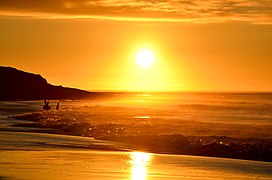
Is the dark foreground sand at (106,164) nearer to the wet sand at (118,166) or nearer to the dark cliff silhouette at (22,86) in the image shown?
the wet sand at (118,166)

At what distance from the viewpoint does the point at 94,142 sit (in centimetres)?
3588

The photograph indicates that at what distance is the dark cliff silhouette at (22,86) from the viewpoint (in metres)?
153

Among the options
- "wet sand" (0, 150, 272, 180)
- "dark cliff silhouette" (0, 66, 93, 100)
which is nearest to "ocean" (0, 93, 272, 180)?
"wet sand" (0, 150, 272, 180)

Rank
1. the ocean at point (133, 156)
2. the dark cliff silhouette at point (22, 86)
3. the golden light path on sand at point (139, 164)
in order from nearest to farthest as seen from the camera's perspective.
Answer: the golden light path on sand at point (139, 164) → the ocean at point (133, 156) → the dark cliff silhouette at point (22, 86)

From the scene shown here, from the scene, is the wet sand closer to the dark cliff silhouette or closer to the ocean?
the ocean

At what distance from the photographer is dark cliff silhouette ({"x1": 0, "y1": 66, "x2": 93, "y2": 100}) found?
6009 inches

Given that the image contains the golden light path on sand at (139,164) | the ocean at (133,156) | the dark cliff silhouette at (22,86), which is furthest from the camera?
the dark cliff silhouette at (22,86)

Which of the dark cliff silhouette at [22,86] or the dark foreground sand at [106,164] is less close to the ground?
the dark cliff silhouette at [22,86]

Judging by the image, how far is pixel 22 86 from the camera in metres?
160

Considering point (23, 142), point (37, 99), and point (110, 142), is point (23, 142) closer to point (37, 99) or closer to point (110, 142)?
point (110, 142)

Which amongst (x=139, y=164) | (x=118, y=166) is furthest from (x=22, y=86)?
(x=118, y=166)

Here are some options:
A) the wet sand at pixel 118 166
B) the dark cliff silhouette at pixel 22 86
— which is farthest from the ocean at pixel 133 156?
the dark cliff silhouette at pixel 22 86

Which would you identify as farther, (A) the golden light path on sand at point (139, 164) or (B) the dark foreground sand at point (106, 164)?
(A) the golden light path on sand at point (139, 164)

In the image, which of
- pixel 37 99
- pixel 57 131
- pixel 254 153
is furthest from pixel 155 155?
pixel 37 99
